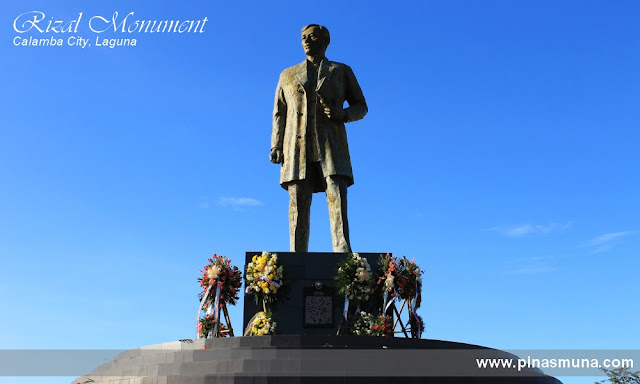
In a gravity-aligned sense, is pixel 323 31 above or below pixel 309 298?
above

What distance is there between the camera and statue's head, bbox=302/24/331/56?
1509 centimetres

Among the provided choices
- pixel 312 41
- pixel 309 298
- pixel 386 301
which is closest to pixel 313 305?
pixel 309 298

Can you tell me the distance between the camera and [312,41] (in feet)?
49.5

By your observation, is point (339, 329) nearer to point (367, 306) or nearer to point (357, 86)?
point (367, 306)

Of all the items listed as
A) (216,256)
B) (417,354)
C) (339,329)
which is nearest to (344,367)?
(417,354)

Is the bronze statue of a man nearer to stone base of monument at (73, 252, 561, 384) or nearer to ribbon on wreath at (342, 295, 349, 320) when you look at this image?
ribbon on wreath at (342, 295, 349, 320)

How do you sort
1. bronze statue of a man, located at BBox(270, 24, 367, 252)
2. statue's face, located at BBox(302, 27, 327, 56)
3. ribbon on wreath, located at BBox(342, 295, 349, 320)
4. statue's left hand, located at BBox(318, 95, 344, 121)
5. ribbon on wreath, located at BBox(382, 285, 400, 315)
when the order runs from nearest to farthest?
ribbon on wreath, located at BBox(382, 285, 400, 315)
ribbon on wreath, located at BBox(342, 295, 349, 320)
bronze statue of a man, located at BBox(270, 24, 367, 252)
statue's left hand, located at BBox(318, 95, 344, 121)
statue's face, located at BBox(302, 27, 327, 56)

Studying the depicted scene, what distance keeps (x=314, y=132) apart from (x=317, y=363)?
5.67 metres

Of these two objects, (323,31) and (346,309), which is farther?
(323,31)

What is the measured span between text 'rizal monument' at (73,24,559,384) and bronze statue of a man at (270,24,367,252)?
2 centimetres

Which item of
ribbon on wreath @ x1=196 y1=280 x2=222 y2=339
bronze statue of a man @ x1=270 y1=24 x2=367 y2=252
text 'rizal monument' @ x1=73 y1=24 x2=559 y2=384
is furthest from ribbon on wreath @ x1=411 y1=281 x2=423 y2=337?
ribbon on wreath @ x1=196 y1=280 x2=222 y2=339

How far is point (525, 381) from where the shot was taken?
37.3ft

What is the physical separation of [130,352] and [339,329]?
3612 millimetres

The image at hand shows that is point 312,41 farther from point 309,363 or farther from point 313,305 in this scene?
→ point 309,363
